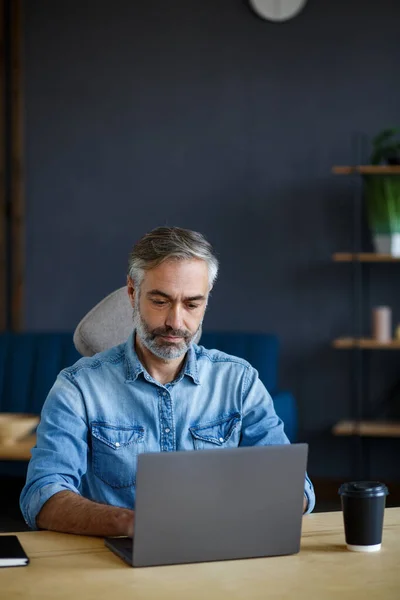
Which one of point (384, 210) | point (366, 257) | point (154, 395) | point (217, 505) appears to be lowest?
point (217, 505)

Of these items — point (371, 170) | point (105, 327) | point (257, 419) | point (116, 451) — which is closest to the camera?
point (116, 451)

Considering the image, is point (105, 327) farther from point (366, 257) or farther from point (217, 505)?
point (366, 257)

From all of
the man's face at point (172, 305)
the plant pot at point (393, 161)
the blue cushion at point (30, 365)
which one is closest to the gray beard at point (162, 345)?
the man's face at point (172, 305)

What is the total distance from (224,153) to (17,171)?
1.19m

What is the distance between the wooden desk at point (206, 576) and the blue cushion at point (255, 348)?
299 cm

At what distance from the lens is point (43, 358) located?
4.80 m

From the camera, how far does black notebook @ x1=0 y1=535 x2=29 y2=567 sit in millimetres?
1495

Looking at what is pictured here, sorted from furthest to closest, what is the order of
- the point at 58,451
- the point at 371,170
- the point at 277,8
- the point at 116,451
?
the point at 277,8, the point at 371,170, the point at 116,451, the point at 58,451

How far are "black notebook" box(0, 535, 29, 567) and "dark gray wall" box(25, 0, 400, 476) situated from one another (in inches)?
146

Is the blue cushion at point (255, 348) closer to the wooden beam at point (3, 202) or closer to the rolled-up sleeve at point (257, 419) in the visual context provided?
the wooden beam at point (3, 202)

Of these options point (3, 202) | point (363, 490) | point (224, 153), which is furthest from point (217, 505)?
point (3, 202)

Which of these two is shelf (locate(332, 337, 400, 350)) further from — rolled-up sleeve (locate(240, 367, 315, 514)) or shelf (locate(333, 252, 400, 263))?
rolled-up sleeve (locate(240, 367, 315, 514))

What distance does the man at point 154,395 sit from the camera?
2.00 m

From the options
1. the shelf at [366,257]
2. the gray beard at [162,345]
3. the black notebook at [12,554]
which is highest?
the shelf at [366,257]
